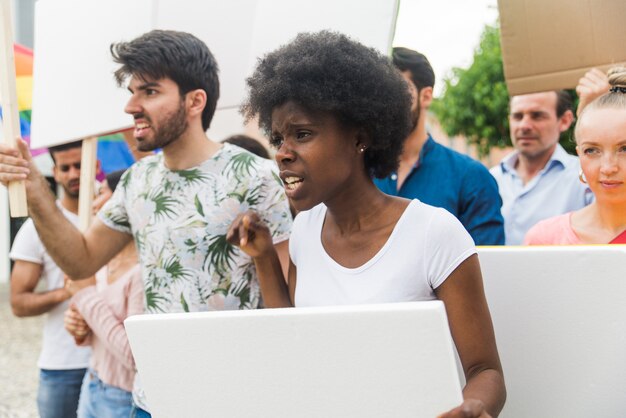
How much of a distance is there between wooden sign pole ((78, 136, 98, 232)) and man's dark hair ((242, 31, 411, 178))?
1083 mm

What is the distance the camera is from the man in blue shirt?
3.02 meters

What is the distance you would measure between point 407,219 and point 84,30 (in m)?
1.73

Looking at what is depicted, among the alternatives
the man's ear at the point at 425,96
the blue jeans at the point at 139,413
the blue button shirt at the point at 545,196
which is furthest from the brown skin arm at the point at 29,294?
the blue button shirt at the point at 545,196

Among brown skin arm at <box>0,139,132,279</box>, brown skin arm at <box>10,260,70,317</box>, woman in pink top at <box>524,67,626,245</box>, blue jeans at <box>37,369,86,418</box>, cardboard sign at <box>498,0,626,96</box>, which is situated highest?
cardboard sign at <box>498,0,626,96</box>

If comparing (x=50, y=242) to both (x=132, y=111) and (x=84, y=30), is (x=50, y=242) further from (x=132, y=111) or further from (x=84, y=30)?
(x=84, y=30)

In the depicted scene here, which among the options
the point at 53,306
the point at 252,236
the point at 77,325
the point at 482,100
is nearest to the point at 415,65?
the point at 252,236

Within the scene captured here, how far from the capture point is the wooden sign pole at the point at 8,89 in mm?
2406

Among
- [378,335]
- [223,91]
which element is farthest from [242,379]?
[223,91]

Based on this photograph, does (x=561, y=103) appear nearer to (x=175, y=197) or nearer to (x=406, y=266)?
(x=175, y=197)

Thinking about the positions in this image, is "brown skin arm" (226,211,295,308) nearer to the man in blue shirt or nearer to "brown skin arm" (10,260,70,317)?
the man in blue shirt

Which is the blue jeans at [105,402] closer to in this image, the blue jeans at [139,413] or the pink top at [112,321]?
the pink top at [112,321]

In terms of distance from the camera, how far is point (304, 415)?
1.50 metres

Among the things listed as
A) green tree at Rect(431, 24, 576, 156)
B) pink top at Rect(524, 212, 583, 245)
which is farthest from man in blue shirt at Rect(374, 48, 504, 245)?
green tree at Rect(431, 24, 576, 156)

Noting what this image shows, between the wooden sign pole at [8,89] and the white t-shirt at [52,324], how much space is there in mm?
1184
